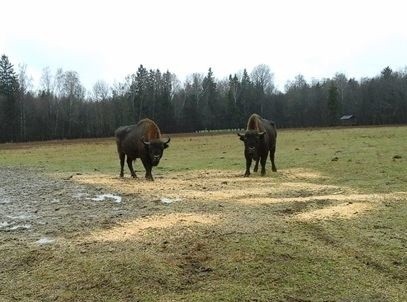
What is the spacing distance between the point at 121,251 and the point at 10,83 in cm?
9232

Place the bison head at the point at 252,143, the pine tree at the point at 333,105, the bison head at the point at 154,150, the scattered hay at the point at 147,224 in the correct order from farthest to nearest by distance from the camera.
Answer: the pine tree at the point at 333,105
the bison head at the point at 252,143
the bison head at the point at 154,150
the scattered hay at the point at 147,224

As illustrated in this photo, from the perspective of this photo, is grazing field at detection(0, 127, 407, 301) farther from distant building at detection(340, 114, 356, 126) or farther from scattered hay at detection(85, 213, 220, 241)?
distant building at detection(340, 114, 356, 126)

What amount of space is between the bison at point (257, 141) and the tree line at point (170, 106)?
67.8 meters

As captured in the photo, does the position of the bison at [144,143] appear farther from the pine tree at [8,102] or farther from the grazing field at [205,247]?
the pine tree at [8,102]

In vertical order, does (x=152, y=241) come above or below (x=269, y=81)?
below

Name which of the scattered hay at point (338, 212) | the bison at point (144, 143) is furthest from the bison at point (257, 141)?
the scattered hay at point (338, 212)

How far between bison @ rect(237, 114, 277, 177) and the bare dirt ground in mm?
3127

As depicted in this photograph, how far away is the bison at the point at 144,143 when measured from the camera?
19359 millimetres

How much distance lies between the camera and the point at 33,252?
8383 millimetres

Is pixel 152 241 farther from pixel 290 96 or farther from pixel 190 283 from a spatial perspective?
pixel 290 96

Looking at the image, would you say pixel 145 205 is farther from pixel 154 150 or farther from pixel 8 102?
pixel 8 102

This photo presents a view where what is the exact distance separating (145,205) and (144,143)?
24.6ft

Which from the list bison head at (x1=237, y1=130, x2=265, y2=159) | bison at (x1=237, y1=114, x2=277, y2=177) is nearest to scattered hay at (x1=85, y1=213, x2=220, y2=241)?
A: bison at (x1=237, y1=114, x2=277, y2=177)

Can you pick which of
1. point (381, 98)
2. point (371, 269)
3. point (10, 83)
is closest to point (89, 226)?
point (371, 269)
